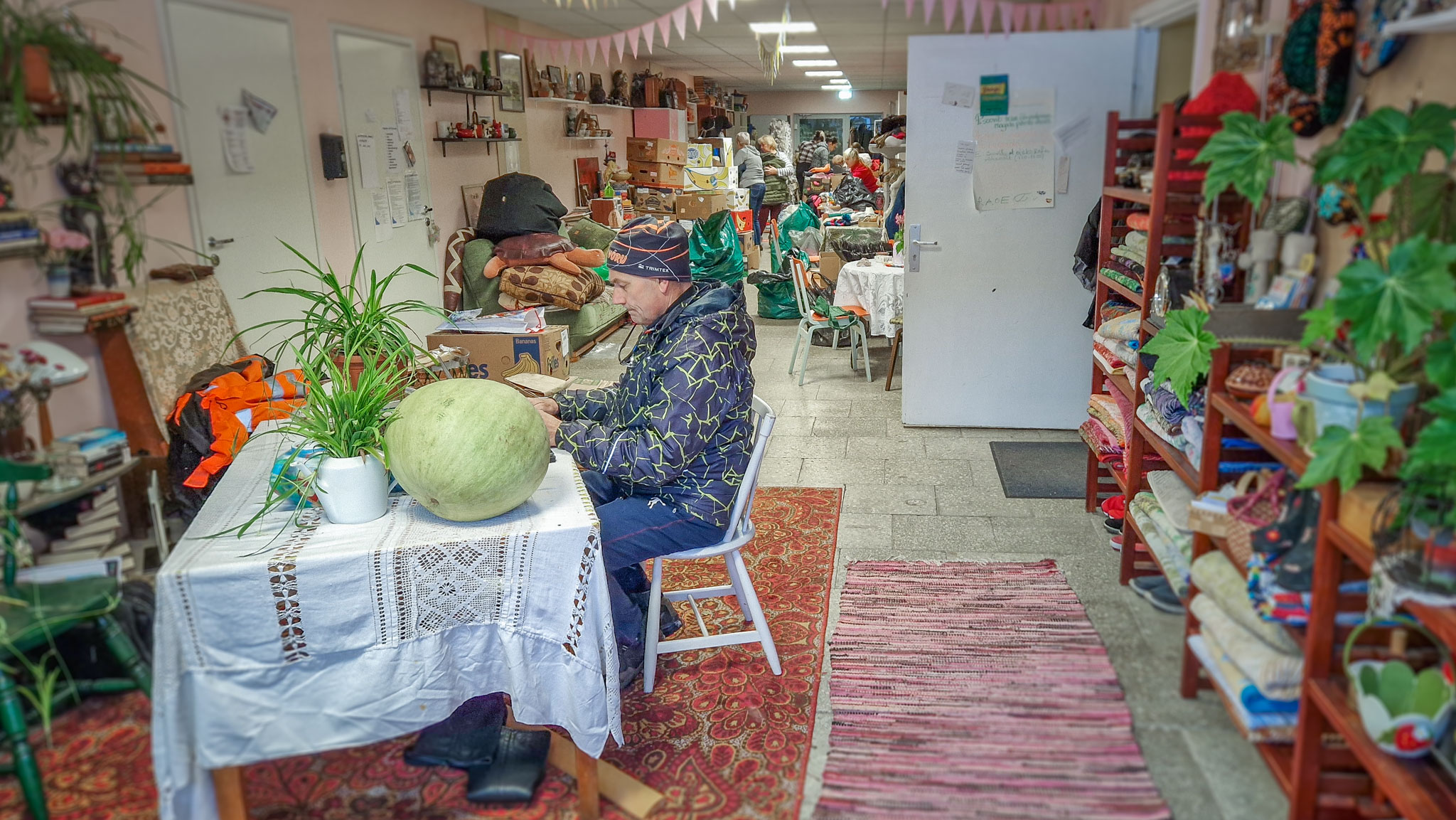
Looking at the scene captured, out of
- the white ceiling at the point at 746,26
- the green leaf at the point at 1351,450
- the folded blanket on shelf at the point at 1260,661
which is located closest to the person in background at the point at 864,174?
the white ceiling at the point at 746,26

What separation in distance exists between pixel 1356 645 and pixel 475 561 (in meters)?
1.71

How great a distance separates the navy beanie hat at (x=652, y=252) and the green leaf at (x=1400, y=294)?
56.9 inches

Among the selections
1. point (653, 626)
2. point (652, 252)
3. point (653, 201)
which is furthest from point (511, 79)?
point (653, 626)

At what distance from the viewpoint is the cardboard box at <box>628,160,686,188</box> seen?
9.45 metres

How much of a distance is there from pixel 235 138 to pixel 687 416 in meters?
1.42

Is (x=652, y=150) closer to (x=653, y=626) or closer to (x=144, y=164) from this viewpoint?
(x=653, y=626)

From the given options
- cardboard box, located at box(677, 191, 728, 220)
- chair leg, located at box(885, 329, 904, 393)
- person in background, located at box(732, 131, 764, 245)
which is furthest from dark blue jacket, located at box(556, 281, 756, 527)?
person in background, located at box(732, 131, 764, 245)

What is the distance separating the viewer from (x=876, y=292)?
5730 mm

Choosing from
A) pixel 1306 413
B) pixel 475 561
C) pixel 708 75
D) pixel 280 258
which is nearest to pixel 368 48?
pixel 280 258

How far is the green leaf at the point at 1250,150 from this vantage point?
212 cm

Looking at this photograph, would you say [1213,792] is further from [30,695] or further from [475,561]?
[30,695]

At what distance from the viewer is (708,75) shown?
1095cm

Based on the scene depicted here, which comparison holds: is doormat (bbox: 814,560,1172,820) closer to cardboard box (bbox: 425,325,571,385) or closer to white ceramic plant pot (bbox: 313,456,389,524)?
white ceramic plant pot (bbox: 313,456,389,524)

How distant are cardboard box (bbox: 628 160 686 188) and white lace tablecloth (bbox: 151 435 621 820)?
7727mm
